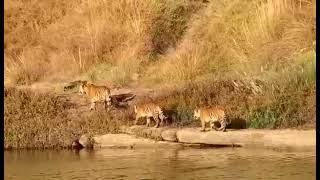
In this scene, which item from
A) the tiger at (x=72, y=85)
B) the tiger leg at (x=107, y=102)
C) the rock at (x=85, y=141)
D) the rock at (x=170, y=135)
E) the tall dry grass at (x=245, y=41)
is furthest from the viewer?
the tiger at (x=72, y=85)

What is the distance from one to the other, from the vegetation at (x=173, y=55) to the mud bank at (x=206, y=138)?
1.52ft

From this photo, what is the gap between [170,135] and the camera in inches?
580

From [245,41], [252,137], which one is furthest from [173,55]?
[252,137]

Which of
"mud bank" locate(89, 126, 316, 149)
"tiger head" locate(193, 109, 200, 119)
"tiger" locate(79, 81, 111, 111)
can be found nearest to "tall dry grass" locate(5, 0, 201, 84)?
"tiger" locate(79, 81, 111, 111)

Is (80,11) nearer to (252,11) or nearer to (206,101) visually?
(252,11)

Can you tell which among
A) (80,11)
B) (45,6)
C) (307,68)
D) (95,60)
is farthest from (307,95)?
(45,6)

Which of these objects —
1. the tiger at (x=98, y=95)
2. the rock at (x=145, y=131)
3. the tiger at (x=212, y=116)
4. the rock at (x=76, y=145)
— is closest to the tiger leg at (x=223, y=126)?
the tiger at (x=212, y=116)

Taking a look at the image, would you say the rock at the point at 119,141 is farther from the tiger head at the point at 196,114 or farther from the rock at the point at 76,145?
the tiger head at the point at 196,114

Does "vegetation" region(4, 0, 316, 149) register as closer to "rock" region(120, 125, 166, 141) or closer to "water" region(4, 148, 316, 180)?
"rock" region(120, 125, 166, 141)

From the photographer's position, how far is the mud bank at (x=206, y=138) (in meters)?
13.4

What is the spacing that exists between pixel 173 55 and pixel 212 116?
6092mm

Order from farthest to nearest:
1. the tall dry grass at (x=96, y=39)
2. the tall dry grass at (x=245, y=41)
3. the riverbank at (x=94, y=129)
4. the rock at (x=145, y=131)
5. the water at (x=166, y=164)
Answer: the tall dry grass at (x=96, y=39) → the tall dry grass at (x=245, y=41) → the rock at (x=145, y=131) → the riverbank at (x=94, y=129) → the water at (x=166, y=164)

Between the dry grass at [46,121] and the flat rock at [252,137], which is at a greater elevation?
the dry grass at [46,121]

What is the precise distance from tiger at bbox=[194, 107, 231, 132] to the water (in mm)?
661
